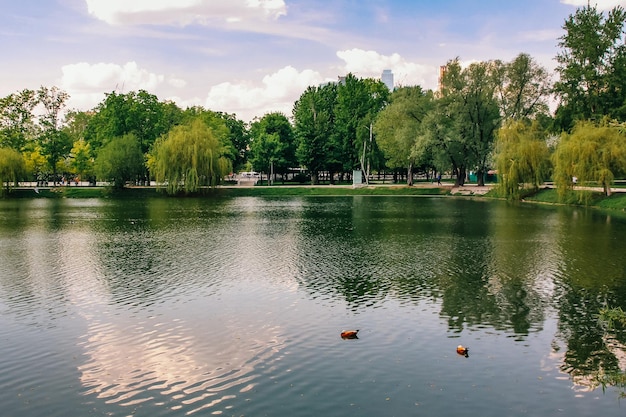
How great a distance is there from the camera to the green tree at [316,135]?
8856cm

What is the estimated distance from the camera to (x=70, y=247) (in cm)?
2870

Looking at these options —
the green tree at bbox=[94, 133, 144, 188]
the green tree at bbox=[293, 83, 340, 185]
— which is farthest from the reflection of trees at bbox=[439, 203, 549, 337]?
the green tree at bbox=[293, 83, 340, 185]

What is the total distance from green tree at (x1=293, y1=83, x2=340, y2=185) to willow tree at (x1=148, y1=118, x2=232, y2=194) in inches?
800

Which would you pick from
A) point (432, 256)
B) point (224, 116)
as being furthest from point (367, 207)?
point (224, 116)

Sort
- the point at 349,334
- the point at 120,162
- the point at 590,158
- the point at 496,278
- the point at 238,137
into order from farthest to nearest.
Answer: the point at 238,137 < the point at 120,162 < the point at 590,158 < the point at 496,278 < the point at 349,334

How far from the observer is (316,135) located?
88.4 metres

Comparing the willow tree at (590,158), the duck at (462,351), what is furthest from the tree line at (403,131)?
the duck at (462,351)

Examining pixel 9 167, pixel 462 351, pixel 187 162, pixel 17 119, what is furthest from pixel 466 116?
pixel 17 119

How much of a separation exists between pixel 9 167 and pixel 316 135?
42.4 meters

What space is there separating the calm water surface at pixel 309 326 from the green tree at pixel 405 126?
41004mm

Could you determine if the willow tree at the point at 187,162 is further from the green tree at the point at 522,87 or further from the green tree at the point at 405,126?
the green tree at the point at 522,87

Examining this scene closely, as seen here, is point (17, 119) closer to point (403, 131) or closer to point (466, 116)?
point (403, 131)

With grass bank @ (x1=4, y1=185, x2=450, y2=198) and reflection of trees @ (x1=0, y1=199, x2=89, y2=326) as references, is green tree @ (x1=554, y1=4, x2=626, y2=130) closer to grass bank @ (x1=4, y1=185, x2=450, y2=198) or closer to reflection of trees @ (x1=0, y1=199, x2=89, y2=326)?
grass bank @ (x1=4, y1=185, x2=450, y2=198)

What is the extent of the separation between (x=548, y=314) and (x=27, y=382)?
13.0 m
